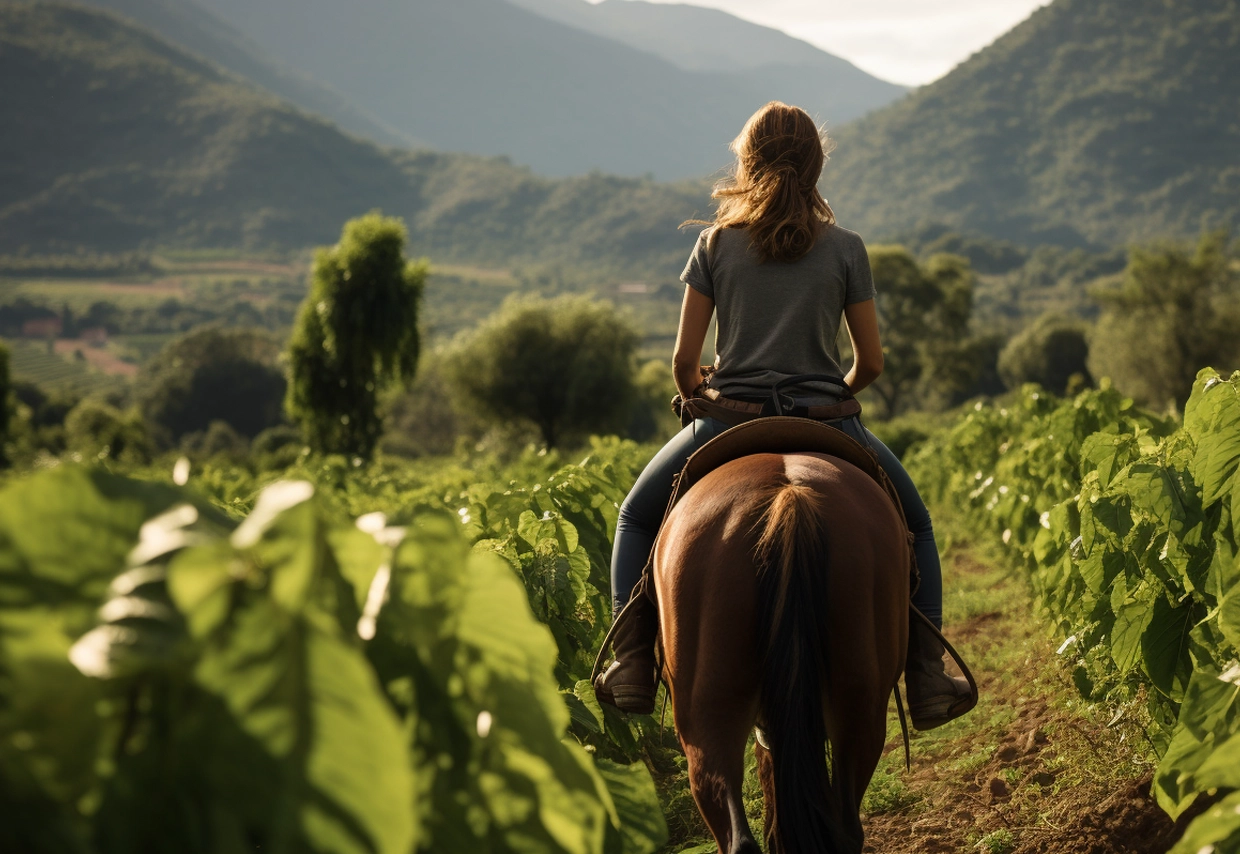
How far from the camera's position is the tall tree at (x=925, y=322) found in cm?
6066

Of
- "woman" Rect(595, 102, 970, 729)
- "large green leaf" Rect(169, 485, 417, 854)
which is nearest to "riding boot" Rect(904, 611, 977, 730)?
"woman" Rect(595, 102, 970, 729)

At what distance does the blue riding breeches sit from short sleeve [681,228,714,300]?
1.71 feet

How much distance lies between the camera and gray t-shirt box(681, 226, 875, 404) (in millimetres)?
3777

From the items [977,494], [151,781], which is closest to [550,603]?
[151,781]

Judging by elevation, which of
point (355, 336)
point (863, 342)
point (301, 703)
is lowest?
point (355, 336)

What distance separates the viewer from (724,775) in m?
2.65

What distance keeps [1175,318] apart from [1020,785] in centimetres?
4946

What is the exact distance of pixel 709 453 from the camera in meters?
3.35

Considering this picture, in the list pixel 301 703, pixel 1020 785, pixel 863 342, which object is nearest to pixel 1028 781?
pixel 1020 785

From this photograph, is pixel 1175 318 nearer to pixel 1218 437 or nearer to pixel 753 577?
pixel 1218 437

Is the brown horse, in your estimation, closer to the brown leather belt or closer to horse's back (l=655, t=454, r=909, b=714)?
horse's back (l=655, t=454, r=909, b=714)

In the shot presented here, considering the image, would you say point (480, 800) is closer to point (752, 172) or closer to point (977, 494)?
point (752, 172)

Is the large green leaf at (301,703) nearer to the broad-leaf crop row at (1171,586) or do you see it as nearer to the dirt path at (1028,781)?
the broad-leaf crop row at (1171,586)

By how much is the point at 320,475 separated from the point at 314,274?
20921 mm
